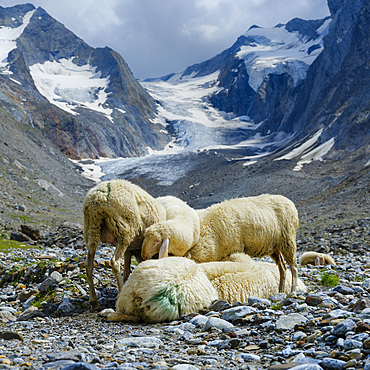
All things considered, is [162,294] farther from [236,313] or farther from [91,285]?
[91,285]

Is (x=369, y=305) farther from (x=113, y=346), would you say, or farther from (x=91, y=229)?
(x=91, y=229)

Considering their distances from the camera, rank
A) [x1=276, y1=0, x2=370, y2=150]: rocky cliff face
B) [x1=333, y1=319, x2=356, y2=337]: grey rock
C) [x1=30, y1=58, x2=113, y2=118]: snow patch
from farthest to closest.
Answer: [x1=30, y1=58, x2=113, y2=118]: snow patch
[x1=276, y1=0, x2=370, y2=150]: rocky cliff face
[x1=333, y1=319, x2=356, y2=337]: grey rock

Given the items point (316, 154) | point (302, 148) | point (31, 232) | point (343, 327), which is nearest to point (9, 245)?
point (31, 232)

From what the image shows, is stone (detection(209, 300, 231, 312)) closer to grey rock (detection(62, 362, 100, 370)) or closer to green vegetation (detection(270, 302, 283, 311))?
green vegetation (detection(270, 302, 283, 311))

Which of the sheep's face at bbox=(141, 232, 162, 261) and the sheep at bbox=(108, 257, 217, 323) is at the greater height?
the sheep's face at bbox=(141, 232, 162, 261)

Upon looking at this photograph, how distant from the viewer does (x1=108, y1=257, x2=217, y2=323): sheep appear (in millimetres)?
6391

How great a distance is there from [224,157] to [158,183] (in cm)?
2672

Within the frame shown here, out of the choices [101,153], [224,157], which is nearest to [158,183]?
[224,157]

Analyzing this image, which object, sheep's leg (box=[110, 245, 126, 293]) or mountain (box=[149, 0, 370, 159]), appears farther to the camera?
mountain (box=[149, 0, 370, 159])

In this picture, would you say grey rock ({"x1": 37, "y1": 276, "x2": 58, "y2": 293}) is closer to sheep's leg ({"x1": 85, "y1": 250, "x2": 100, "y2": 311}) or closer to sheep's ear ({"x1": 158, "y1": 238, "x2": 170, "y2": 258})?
sheep's leg ({"x1": 85, "y1": 250, "x2": 100, "y2": 311})

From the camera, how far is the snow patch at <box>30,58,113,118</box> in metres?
144

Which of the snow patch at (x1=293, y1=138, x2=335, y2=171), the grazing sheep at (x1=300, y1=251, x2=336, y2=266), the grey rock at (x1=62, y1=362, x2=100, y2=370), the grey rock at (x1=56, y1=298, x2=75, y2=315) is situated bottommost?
the grazing sheep at (x1=300, y1=251, x2=336, y2=266)

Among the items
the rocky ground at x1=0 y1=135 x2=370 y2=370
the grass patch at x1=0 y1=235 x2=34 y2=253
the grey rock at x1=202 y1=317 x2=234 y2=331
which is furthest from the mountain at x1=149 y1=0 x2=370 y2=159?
the grey rock at x1=202 y1=317 x2=234 y2=331

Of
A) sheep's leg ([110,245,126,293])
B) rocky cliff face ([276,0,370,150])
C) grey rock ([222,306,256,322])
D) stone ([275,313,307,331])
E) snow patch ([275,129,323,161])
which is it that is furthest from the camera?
snow patch ([275,129,323,161])
